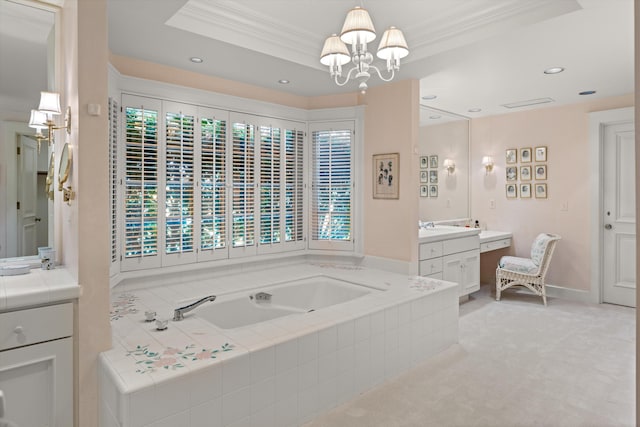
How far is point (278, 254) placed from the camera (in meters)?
3.97

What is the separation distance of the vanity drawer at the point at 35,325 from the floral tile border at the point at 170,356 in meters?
0.34

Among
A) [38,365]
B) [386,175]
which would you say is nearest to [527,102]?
[386,175]

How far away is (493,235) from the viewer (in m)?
4.89

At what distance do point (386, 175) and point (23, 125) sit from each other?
284cm

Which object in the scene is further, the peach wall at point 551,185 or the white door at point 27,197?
the peach wall at point 551,185

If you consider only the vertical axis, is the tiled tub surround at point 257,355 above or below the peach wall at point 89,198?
below

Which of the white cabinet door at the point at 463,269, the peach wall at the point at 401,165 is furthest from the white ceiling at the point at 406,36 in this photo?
the white cabinet door at the point at 463,269

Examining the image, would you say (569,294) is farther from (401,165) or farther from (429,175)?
(401,165)

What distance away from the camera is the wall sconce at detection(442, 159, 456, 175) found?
16.8 feet

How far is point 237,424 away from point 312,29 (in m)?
2.66

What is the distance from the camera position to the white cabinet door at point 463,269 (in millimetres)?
4062

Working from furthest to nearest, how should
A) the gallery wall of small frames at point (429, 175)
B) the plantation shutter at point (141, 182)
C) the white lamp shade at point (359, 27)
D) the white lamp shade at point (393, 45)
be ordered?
the gallery wall of small frames at point (429, 175) → the plantation shutter at point (141, 182) → the white lamp shade at point (393, 45) → the white lamp shade at point (359, 27)

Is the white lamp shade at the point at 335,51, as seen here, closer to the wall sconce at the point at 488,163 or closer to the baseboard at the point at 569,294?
the wall sconce at the point at 488,163

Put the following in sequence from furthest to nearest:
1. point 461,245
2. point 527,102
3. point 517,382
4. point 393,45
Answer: point 527,102 → point 461,245 → point 517,382 → point 393,45
